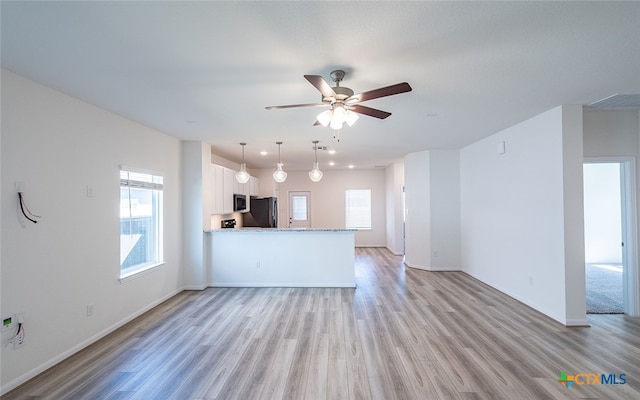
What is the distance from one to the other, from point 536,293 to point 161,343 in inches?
181

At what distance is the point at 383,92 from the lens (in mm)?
2031

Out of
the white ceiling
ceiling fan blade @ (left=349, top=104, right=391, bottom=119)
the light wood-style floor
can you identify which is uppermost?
the white ceiling

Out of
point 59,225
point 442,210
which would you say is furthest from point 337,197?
point 59,225

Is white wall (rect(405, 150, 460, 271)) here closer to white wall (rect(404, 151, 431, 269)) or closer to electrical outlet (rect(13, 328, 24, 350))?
white wall (rect(404, 151, 431, 269))

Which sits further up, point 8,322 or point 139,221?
point 139,221

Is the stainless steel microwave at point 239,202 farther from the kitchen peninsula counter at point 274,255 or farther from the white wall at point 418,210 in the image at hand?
the white wall at point 418,210

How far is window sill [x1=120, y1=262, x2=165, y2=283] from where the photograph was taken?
3367mm

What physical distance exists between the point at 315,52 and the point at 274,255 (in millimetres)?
3645

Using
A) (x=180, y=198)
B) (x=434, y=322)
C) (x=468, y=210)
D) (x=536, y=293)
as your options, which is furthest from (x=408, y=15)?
(x=468, y=210)

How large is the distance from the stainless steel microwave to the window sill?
7.18 ft

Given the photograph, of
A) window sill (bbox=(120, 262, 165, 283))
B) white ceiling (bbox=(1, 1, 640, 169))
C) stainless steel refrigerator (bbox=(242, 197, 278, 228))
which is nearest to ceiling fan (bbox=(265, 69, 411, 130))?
white ceiling (bbox=(1, 1, 640, 169))

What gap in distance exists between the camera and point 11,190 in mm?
2180

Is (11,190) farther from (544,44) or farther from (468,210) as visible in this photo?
(468,210)

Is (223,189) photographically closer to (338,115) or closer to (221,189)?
(221,189)
